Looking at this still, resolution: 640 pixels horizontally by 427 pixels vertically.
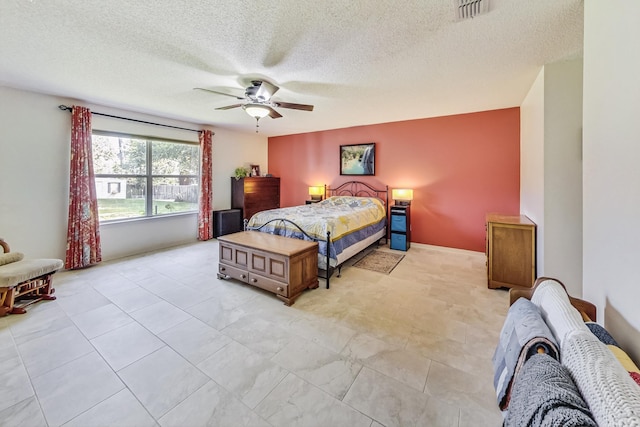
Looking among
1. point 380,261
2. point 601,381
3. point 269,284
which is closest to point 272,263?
point 269,284

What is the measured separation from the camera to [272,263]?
301cm

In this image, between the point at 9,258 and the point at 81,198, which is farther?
the point at 81,198

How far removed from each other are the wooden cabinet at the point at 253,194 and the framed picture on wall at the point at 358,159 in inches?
85.0

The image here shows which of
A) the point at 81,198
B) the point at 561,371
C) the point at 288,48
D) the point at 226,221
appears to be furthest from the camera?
the point at 226,221

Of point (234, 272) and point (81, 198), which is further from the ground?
point (81, 198)

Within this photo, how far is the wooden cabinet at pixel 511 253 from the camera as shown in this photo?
3.08m

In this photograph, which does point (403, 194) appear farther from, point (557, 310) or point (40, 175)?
point (40, 175)

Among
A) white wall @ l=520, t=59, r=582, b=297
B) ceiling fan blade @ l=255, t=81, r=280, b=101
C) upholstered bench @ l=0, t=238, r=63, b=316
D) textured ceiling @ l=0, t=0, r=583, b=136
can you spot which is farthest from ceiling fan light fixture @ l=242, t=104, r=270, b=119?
white wall @ l=520, t=59, r=582, b=297

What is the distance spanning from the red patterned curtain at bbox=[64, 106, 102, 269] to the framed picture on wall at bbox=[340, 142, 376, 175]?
15.7 feet

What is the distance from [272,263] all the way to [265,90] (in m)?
2.22

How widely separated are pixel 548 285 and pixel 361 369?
4.41 ft

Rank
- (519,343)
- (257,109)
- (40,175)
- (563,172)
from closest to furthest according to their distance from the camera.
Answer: (519,343) < (563,172) < (257,109) < (40,175)

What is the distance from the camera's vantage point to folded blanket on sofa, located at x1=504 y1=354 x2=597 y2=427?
2.32 ft

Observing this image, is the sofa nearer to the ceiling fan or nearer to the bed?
the bed
